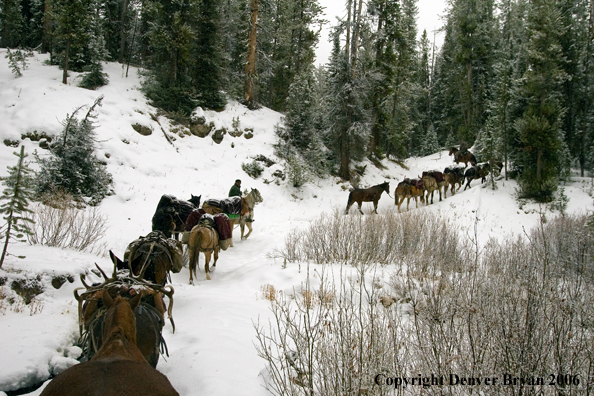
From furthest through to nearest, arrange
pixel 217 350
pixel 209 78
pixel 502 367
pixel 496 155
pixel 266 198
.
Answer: pixel 209 78, pixel 496 155, pixel 266 198, pixel 217 350, pixel 502 367

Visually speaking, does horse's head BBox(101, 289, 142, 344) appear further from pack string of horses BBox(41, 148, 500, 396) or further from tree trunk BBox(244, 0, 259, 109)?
tree trunk BBox(244, 0, 259, 109)

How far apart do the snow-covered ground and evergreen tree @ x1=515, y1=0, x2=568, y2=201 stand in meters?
1.24

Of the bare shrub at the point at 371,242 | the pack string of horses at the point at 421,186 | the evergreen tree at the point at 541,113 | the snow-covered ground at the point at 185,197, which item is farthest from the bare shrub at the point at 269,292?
the evergreen tree at the point at 541,113

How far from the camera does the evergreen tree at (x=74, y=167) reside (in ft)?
33.6

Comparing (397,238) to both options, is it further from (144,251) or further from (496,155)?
(496,155)

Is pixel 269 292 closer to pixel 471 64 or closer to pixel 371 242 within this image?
pixel 371 242

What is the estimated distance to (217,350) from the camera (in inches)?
137

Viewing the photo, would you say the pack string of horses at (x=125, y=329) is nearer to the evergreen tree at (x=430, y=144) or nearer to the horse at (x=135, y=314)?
the horse at (x=135, y=314)

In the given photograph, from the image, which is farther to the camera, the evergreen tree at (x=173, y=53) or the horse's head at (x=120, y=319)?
the evergreen tree at (x=173, y=53)

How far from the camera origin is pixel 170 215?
7.83 m

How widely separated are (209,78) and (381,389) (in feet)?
71.3

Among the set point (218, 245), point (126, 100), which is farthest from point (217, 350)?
point (126, 100)

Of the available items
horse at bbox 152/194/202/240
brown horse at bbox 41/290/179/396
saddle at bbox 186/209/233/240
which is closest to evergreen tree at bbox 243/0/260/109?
horse at bbox 152/194/202/240

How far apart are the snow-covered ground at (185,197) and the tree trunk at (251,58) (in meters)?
1.15
